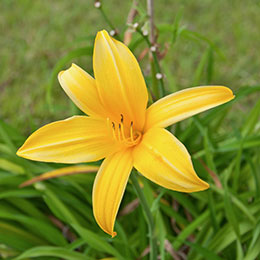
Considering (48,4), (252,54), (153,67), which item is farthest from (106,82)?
(48,4)

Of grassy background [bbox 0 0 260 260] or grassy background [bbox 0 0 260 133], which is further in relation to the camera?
grassy background [bbox 0 0 260 133]

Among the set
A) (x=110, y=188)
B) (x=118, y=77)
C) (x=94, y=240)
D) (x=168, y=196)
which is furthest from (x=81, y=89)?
(x=168, y=196)

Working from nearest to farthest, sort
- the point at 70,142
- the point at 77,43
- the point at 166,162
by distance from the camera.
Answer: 1. the point at 166,162
2. the point at 70,142
3. the point at 77,43

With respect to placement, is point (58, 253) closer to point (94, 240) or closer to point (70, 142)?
point (94, 240)

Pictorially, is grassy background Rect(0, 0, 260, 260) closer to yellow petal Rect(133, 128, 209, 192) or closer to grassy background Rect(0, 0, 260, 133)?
grassy background Rect(0, 0, 260, 133)

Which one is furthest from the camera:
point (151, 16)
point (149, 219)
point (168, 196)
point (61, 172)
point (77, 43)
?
point (77, 43)

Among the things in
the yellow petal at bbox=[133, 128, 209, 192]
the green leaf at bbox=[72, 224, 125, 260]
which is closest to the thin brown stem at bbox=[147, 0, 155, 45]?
the yellow petal at bbox=[133, 128, 209, 192]

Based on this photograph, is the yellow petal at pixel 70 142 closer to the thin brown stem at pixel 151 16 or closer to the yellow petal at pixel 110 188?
the yellow petal at pixel 110 188
